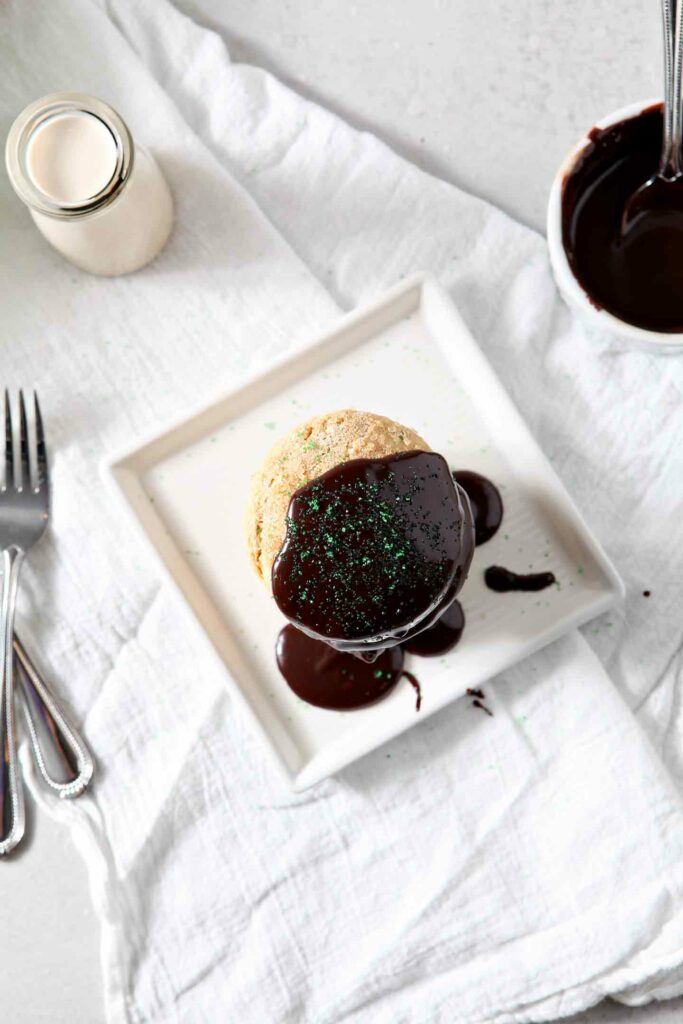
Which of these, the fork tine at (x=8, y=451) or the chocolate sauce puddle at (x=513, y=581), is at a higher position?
the fork tine at (x=8, y=451)

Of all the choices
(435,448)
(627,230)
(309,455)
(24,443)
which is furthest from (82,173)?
(627,230)

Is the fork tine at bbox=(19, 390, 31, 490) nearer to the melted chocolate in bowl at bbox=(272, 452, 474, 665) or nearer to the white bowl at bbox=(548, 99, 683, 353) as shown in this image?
the melted chocolate in bowl at bbox=(272, 452, 474, 665)

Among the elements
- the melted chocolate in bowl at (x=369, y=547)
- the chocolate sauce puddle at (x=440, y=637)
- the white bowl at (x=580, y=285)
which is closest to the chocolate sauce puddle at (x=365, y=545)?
the melted chocolate in bowl at (x=369, y=547)

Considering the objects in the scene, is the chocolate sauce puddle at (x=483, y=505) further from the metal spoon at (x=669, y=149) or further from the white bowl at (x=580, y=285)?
the metal spoon at (x=669, y=149)

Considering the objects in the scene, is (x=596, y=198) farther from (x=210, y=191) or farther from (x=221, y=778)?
(x=221, y=778)

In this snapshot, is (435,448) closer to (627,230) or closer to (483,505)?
(483,505)

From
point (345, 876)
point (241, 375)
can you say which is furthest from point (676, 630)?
point (241, 375)
